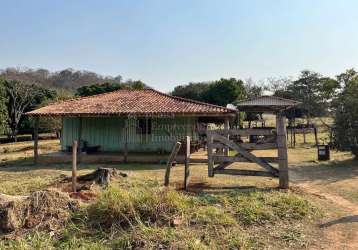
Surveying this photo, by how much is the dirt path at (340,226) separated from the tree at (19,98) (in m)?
37.3

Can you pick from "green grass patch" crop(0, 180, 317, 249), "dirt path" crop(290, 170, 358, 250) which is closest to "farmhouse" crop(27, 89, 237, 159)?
"dirt path" crop(290, 170, 358, 250)

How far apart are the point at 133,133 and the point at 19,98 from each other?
2773 cm

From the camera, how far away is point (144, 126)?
21.2m

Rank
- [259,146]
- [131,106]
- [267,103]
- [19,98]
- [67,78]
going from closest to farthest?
[259,146]
[131,106]
[267,103]
[19,98]
[67,78]

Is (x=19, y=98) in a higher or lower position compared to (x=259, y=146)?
higher

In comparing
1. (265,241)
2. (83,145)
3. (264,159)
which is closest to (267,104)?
(83,145)

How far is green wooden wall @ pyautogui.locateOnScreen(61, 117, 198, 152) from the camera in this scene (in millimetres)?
20891

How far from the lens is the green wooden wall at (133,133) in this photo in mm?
20891

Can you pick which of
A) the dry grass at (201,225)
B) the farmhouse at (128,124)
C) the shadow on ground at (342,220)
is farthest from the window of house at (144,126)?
the shadow on ground at (342,220)

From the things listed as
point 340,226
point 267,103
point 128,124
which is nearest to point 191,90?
point 267,103

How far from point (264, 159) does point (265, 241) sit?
13.8 feet

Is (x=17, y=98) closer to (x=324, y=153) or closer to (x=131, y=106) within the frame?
(x=131, y=106)

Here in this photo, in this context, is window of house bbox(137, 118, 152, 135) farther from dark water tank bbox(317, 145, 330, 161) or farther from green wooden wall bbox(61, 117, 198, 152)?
dark water tank bbox(317, 145, 330, 161)

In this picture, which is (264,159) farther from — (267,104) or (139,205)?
(267,104)
